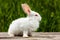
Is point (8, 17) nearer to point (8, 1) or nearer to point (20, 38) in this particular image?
point (8, 1)

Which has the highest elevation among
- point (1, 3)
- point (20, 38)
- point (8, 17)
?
point (1, 3)

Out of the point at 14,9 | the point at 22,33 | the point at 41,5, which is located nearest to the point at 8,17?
the point at 14,9

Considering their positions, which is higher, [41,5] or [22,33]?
[41,5]

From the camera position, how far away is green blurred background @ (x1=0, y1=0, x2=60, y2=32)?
1.89 meters

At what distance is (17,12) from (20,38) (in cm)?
71

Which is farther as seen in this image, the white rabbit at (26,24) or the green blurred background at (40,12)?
the green blurred background at (40,12)

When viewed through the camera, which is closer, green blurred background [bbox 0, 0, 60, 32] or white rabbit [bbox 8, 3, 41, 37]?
white rabbit [bbox 8, 3, 41, 37]

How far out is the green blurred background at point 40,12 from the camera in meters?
1.89

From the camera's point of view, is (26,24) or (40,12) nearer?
(26,24)

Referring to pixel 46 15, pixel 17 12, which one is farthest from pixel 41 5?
pixel 17 12

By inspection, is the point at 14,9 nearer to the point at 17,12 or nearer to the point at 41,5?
the point at 17,12

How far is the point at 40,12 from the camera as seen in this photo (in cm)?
189

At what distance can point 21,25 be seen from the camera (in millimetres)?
1221

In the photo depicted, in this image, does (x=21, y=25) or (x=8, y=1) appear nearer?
(x=21, y=25)
